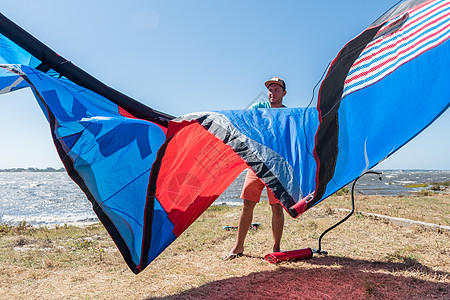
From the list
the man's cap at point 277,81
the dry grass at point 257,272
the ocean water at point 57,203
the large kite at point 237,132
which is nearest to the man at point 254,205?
the man's cap at point 277,81

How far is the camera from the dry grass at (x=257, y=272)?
2721mm

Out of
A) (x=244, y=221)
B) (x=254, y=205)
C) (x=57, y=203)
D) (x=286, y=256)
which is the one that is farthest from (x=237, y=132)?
(x=57, y=203)

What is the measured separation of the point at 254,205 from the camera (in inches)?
153

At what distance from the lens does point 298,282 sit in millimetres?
2904

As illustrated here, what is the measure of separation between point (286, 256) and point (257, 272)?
506mm

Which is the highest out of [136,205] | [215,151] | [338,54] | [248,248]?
[338,54]

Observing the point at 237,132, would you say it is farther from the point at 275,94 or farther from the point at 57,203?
the point at 57,203

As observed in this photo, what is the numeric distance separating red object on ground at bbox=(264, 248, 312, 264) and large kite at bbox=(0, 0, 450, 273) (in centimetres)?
104

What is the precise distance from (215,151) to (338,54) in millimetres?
1575

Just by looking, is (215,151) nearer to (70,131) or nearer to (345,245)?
(70,131)

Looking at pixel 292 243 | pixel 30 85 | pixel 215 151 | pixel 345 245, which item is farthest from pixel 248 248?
pixel 30 85

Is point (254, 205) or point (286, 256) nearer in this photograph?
point (286, 256)

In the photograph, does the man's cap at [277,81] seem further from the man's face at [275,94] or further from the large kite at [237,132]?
the large kite at [237,132]

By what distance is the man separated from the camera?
3.78m
